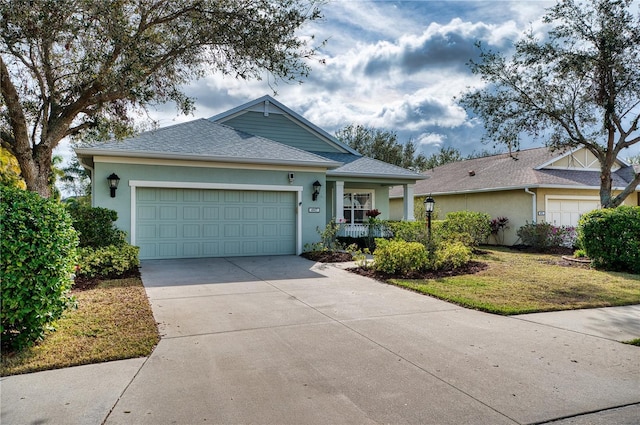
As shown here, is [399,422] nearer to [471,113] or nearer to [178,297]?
[178,297]

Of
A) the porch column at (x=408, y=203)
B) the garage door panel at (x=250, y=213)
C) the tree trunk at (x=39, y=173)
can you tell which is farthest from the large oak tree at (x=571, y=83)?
the tree trunk at (x=39, y=173)

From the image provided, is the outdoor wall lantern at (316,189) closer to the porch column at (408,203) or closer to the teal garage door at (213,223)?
the teal garage door at (213,223)

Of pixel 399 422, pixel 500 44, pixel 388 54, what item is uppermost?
pixel 500 44

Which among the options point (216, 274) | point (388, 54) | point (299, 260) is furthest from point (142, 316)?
point (388, 54)

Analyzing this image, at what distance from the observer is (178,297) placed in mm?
7070

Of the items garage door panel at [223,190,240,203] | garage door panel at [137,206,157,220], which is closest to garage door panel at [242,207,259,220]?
garage door panel at [223,190,240,203]

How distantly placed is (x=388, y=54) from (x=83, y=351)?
33.7 feet

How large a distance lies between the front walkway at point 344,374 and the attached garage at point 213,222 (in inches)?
217

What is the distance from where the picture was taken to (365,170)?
641 inches

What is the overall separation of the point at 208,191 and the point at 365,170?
6617 mm

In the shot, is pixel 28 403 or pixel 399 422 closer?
pixel 399 422

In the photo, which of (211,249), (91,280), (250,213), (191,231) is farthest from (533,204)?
(91,280)

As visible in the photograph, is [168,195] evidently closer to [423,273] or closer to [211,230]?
[211,230]

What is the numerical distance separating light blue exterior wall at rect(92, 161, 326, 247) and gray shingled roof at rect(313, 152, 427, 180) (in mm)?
2381
